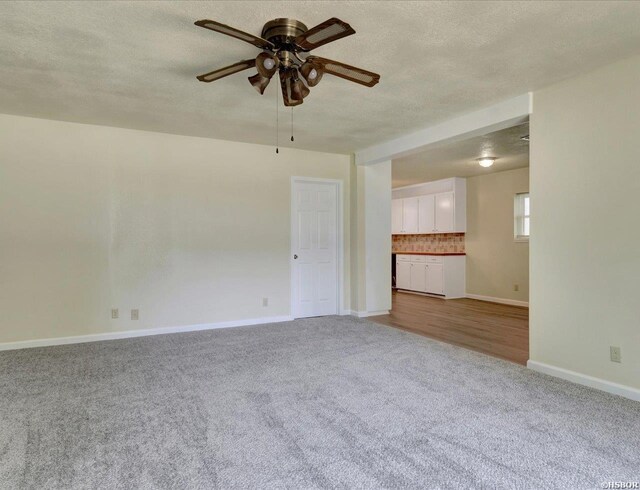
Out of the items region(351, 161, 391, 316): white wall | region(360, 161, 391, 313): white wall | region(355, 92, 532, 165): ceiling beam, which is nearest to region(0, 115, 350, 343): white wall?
region(351, 161, 391, 316): white wall

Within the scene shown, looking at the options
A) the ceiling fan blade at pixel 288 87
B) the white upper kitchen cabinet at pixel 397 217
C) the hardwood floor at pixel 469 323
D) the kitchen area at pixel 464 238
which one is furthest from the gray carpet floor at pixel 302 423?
the white upper kitchen cabinet at pixel 397 217

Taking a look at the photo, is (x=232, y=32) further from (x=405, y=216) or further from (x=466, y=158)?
(x=405, y=216)

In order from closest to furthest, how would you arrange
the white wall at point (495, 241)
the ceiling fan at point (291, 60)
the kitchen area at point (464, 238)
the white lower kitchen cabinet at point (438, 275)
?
the ceiling fan at point (291, 60)
the kitchen area at point (464, 238)
the white wall at point (495, 241)
the white lower kitchen cabinet at point (438, 275)

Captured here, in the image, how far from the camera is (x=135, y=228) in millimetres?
4688

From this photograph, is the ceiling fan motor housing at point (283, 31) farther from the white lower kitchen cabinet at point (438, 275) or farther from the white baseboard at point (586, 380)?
the white lower kitchen cabinet at point (438, 275)

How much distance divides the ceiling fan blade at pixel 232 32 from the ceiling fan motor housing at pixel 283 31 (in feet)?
0.23

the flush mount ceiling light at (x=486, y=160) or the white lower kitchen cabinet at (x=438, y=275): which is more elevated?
the flush mount ceiling light at (x=486, y=160)

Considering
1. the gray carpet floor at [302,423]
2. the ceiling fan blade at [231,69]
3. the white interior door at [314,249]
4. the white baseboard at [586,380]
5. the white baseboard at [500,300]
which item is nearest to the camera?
the gray carpet floor at [302,423]

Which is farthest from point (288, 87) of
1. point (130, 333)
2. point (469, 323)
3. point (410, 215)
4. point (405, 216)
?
point (405, 216)

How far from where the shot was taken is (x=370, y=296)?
5984mm

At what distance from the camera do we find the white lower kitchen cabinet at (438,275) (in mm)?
7871

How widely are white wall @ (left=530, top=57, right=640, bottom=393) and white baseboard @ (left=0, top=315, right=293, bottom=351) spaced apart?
3366 millimetres

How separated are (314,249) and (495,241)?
12.6 feet

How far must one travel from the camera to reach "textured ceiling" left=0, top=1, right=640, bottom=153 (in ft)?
7.32
